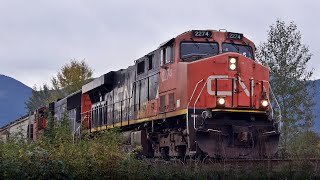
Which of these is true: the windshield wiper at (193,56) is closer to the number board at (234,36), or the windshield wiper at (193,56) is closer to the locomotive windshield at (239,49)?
the locomotive windshield at (239,49)

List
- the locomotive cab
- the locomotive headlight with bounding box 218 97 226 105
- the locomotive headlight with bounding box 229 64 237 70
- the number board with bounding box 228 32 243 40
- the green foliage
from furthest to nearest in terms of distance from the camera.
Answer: the number board with bounding box 228 32 243 40
the locomotive headlight with bounding box 229 64 237 70
the locomotive headlight with bounding box 218 97 226 105
the locomotive cab
the green foliage

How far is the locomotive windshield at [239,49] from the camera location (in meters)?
15.7

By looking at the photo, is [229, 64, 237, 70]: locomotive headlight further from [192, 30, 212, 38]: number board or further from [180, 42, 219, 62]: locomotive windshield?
[192, 30, 212, 38]: number board

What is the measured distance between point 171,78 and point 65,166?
22.0 ft

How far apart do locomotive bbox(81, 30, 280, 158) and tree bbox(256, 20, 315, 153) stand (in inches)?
396

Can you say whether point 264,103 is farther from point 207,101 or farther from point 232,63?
point 207,101

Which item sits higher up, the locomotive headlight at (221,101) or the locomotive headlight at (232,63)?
the locomotive headlight at (232,63)

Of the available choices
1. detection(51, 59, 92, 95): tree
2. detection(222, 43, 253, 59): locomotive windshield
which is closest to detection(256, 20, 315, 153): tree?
detection(222, 43, 253, 59): locomotive windshield

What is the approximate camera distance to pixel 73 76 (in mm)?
58656

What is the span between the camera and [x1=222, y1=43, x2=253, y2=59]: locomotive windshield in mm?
15719

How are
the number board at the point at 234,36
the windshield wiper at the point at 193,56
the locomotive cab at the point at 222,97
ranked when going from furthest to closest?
1. the number board at the point at 234,36
2. the windshield wiper at the point at 193,56
3. the locomotive cab at the point at 222,97

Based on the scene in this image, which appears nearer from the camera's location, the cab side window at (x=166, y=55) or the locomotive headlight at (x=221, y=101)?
the locomotive headlight at (x=221, y=101)

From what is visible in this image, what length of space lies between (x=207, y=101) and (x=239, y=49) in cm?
213

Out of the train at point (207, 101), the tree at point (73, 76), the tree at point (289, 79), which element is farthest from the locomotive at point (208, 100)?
the tree at point (73, 76)
